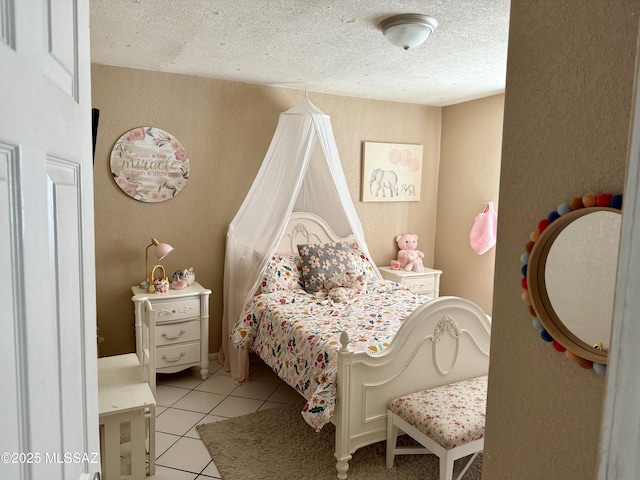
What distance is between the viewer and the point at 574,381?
107cm

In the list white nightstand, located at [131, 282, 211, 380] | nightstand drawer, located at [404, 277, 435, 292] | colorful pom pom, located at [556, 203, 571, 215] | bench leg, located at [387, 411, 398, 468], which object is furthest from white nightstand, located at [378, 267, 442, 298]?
colorful pom pom, located at [556, 203, 571, 215]

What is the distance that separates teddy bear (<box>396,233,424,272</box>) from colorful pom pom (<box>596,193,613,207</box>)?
3812 millimetres

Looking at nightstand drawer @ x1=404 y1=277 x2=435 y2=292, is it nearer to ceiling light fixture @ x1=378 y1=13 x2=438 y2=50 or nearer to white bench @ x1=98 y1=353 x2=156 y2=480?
ceiling light fixture @ x1=378 y1=13 x2=438 y2=50

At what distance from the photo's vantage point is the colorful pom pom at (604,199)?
3.13ft

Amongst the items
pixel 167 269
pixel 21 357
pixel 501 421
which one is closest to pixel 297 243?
pixel 167 269

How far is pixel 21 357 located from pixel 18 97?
0.31 metres

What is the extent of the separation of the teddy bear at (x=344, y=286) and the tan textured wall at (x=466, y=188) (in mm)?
1530

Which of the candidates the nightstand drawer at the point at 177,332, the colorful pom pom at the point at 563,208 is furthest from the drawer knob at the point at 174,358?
the colorful pom pom at the point at 563,208

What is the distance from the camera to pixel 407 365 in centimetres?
258

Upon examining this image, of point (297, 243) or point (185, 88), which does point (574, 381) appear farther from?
point (185, 88)

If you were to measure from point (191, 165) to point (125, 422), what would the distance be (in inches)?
88.1

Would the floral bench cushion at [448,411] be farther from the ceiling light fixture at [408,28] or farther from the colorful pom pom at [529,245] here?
the ceiling light fixture at [408,28]

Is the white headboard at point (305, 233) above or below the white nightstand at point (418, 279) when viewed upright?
above

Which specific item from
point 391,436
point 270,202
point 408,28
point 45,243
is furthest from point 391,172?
point 45,243
